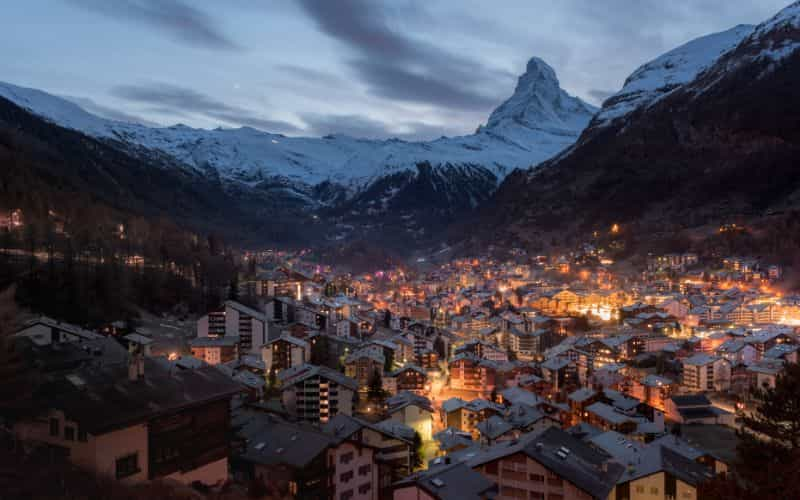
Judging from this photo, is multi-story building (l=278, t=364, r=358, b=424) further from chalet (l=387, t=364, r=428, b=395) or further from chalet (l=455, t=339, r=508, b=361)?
chalet (l=455, t=339, r=508, b=361)

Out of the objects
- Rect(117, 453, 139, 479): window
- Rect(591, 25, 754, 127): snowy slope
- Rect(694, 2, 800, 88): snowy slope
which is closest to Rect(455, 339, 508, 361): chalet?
Rect(117, 453, 139, 479): window

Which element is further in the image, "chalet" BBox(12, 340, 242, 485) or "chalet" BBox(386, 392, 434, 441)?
"chalet" BBox(386, 392, 434, 441)

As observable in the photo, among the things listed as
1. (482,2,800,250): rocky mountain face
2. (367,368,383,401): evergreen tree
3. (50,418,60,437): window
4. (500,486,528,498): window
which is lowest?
(367,368,383,401): evergreen tree

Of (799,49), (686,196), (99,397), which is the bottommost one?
(99,397)

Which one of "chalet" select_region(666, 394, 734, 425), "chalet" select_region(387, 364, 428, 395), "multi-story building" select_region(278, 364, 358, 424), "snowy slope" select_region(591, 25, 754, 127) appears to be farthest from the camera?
"snowy slope" select_region(591, 25, 754, 127)

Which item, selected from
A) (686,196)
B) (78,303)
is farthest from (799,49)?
(78,303)

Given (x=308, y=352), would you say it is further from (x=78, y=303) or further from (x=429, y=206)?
(x=429, y=206)
